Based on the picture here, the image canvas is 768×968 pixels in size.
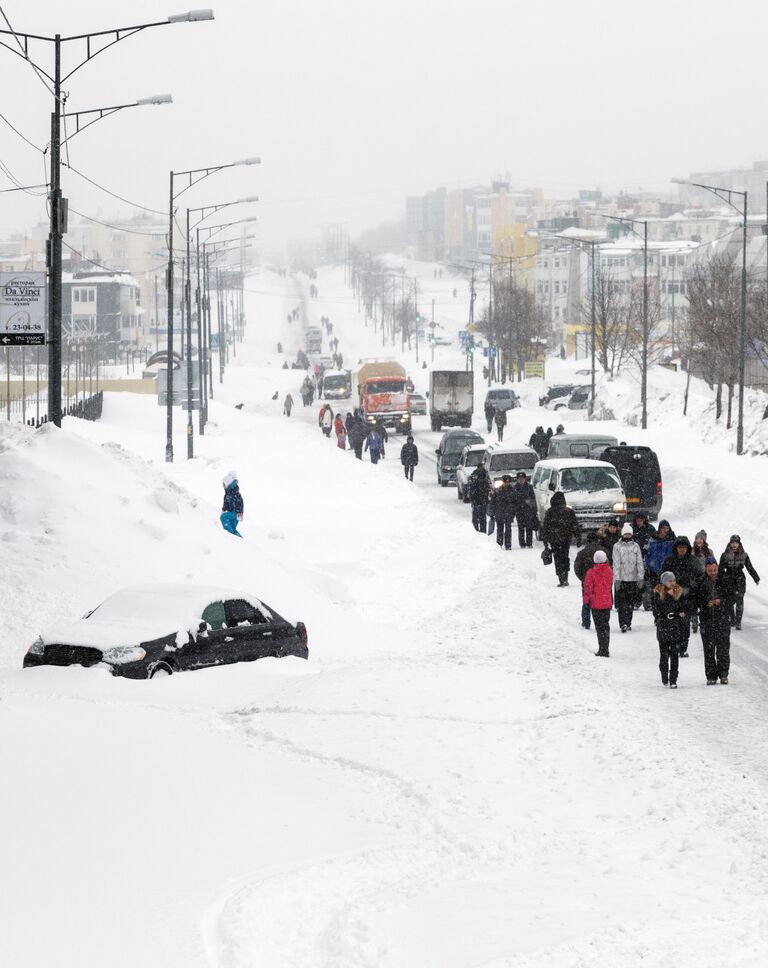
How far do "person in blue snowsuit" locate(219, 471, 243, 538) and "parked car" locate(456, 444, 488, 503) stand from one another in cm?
1430

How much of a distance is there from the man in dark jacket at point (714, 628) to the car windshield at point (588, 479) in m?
13.4

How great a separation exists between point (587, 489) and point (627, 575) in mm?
10031

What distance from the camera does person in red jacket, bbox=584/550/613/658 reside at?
18812mm

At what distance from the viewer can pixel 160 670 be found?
14.8m

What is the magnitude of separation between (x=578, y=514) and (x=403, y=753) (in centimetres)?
1815

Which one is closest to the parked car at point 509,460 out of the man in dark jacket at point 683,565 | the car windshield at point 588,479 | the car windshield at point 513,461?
the car windshield at point 513,461

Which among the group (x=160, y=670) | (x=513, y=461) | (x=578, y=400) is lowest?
(x=160, y=670)

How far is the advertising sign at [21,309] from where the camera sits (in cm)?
2278

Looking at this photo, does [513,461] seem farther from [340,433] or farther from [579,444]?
[340,433]

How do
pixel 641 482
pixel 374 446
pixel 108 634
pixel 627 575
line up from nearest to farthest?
pixel 108 634 → pixel 627 575 → pixel 641 482 → pixel 374 446

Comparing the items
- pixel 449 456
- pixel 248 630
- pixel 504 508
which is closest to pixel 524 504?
pixel 504 508

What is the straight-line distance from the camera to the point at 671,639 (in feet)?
54.5

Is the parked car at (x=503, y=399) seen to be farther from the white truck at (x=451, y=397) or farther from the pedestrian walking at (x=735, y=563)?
the pedestrian walking at (x=735, y=563)

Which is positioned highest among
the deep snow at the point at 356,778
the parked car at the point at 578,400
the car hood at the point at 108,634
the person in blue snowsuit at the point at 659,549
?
the parked car at the point at 578,400
